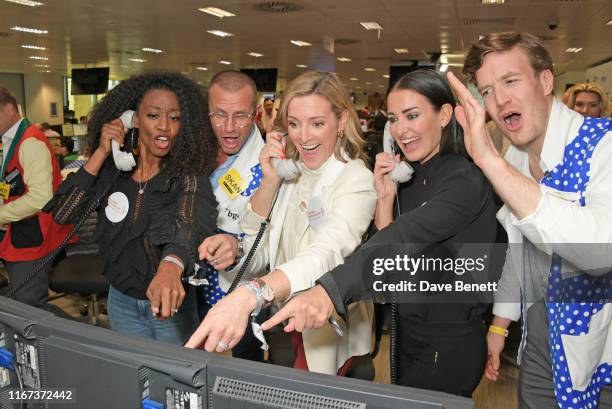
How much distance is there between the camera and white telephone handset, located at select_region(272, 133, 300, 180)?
68.1 inches

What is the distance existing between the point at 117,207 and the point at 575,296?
151 centimetres

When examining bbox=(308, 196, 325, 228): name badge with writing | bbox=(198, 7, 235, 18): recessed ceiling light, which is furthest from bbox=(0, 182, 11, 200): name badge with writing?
bbox=(198, 7, 235, 18): recessed ceiling light

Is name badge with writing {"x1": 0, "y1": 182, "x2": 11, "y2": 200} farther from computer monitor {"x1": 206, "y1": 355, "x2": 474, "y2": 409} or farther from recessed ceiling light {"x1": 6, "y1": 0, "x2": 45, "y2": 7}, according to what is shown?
recessed ceiling light {"x1": 6, "y1": 0, "x2": 45, "y2": 7}

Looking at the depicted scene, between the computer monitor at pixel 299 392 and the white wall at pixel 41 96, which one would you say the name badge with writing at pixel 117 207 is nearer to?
the computer monitor at pixel 299 392

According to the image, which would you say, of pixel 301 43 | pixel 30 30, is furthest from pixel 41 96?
pixel 301 43

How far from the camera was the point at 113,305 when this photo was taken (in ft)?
6.40

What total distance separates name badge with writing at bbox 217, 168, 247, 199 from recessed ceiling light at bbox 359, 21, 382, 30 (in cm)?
874

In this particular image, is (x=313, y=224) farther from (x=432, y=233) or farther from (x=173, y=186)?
(x=173, y=186)

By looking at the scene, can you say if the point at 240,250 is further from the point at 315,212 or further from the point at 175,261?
the point at 315,212

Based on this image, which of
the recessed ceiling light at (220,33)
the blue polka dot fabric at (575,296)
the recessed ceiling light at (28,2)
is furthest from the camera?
the recessed ceiling light at (220,33)

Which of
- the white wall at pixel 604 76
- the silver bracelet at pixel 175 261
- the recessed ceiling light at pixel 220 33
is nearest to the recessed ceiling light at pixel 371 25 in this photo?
the recessed ceiling light at pixel 220 33

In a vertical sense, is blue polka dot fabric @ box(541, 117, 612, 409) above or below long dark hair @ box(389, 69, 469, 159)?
below

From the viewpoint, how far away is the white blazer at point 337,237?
1450mm

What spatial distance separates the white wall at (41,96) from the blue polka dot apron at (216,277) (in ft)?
73.5
